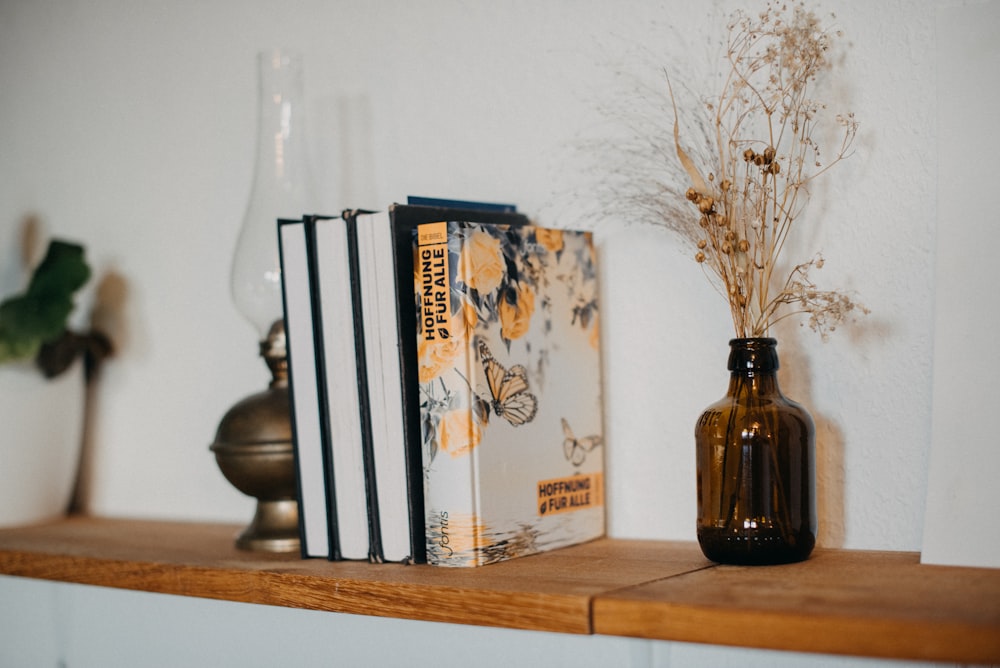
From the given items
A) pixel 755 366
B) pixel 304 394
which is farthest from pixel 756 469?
pixel 304 394

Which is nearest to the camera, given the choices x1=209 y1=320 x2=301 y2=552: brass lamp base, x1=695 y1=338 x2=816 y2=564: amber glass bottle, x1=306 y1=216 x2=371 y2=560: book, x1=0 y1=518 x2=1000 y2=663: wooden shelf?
x1=0 y1=518 x2=1000 y2=663: wooden shelf

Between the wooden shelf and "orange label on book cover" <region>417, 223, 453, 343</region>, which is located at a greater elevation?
"orange label on book cover" <region>417, 223, 453, 343</region>

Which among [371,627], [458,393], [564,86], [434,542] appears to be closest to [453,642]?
[371,627]

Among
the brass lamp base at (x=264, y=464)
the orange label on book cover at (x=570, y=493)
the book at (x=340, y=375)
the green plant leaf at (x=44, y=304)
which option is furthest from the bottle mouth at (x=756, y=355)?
the green plant leaf at (x=44, y=304)

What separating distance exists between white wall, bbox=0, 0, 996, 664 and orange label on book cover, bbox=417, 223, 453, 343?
218 mm

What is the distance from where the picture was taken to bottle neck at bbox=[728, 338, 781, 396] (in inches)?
29.9

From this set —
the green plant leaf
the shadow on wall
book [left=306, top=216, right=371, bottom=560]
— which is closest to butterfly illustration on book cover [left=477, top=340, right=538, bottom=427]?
book [left=306, top=216, right=371, bottom=560]

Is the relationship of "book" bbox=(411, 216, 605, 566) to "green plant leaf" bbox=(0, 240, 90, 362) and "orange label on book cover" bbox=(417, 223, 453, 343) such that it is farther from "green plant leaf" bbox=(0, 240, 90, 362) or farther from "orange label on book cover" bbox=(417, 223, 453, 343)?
"green plant leaf" bbox=(0, 240, 90, 362)

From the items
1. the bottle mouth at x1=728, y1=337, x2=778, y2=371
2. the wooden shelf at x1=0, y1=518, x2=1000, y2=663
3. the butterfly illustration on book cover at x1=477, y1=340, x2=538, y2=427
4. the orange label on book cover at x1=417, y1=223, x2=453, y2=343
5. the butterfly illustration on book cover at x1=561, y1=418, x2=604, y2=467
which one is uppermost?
the orange label on book cover at x1=417, y1=223, x2=453, y2=343

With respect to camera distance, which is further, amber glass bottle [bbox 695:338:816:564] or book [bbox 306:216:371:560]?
book [bbox 306:216:371:560]

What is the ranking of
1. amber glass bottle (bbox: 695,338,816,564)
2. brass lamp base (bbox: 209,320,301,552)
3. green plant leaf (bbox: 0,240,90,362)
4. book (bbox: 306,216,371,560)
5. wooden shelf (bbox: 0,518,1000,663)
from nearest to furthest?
wooden shelf (bbox: 0,518,1000,663) < amber glass bottle (bbox: 695,338,816,564) < book (bbox: 306,216,371,560) < brass lamp base (bbox: 209,320,301,552) < green plant leaf (bbox: 0,240,90,362)

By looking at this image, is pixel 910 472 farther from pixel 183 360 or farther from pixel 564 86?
pixel 183 360

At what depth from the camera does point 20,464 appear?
1.27 meters

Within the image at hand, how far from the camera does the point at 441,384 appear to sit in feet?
2.62
